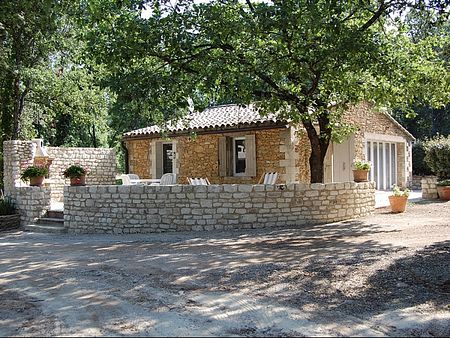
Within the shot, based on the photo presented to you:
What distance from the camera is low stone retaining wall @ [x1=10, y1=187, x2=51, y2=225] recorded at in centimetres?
1279

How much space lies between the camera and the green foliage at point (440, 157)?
53.9 feet

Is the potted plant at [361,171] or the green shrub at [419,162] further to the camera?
the green shrub at [419,162]

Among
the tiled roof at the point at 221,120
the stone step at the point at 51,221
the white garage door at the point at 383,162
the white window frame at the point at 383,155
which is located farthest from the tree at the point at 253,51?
the white garage door at the point at 383,162

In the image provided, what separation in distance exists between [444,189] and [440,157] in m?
1.38

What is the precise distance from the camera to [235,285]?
5.88m

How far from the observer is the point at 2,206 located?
13023 mm

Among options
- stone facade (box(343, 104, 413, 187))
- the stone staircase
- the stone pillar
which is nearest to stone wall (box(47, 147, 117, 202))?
the stone pillar

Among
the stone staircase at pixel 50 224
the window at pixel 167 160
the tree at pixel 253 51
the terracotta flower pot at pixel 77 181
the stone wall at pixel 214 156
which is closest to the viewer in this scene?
the tree at pixel 253 51

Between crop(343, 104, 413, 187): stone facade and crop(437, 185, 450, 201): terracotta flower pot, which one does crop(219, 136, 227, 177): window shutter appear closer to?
crop(343, 104, 413, 187): stone facade

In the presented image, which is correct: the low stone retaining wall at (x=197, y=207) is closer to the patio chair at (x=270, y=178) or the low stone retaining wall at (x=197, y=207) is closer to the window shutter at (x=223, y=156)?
the patio chair at (x=270, y=178)

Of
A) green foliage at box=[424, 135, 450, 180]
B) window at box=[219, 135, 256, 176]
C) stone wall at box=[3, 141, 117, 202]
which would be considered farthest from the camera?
green foliage at box=[424, 135, 450, 180]

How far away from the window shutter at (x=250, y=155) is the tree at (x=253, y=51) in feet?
15.4

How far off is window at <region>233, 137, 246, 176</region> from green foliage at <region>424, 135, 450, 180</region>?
6.92 meters

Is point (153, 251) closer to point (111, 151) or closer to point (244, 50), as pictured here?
point (244, 50)
